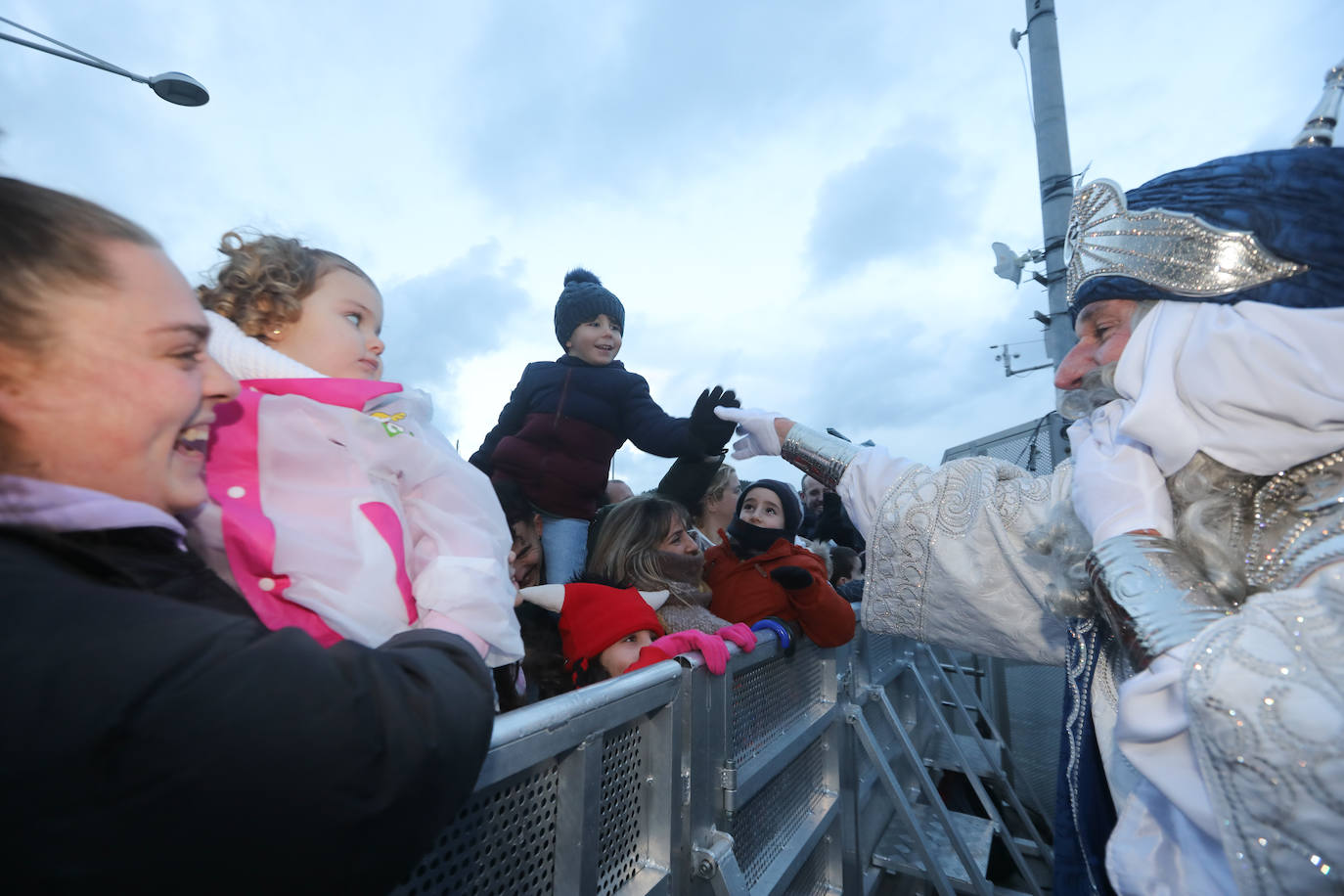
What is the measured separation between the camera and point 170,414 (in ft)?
2.11

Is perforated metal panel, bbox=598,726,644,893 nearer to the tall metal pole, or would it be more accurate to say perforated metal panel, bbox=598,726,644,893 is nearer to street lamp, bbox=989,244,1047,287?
the tall metal pole

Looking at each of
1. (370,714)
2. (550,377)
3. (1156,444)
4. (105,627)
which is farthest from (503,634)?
(550,377)

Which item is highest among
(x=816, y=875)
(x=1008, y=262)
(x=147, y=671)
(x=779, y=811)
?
(x=1008, y=262)

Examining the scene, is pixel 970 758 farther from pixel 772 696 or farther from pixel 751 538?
pixel 772 696

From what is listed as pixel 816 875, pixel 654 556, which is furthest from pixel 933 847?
pixel 654 556

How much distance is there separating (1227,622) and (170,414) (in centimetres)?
133

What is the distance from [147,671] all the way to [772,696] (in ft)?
6.48

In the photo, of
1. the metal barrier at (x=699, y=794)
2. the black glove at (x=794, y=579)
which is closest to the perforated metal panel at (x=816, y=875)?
the metal barrier at (x=699, y=794)

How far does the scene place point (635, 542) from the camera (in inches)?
102

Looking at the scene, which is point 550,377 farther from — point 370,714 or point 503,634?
point 370,714

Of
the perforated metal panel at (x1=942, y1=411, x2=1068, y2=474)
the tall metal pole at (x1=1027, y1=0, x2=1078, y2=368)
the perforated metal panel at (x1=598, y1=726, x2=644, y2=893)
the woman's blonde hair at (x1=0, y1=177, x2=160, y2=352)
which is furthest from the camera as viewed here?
the tall metal pole at (x1=1027, y1=0, x2=1078, y2=368)

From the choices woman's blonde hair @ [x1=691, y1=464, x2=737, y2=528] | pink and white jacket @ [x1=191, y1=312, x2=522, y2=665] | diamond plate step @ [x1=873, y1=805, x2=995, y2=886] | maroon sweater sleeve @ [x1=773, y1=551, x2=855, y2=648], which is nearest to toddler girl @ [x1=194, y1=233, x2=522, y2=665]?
pink and white jacket @ [x1=191, y1=312, x2=522, y2=665]

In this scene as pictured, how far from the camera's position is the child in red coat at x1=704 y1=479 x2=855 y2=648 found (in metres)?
2.57

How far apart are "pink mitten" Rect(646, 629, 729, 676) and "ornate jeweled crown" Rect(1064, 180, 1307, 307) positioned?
120cm
